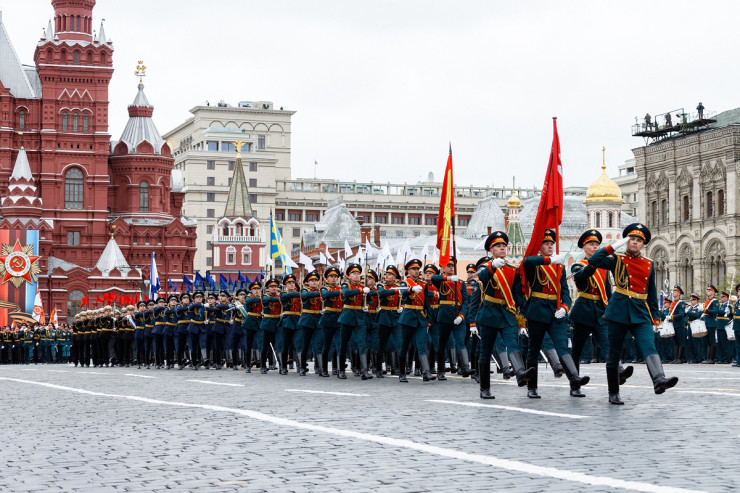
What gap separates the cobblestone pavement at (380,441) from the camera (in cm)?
743

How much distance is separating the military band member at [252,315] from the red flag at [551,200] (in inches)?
386

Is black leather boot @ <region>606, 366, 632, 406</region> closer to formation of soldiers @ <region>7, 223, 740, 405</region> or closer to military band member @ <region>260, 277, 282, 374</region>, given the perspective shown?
formation of soldiers @ <region>7, 223, 740, 405</region>

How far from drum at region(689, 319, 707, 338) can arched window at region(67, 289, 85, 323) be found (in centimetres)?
5858

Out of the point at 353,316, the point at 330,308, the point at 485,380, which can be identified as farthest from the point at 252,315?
the point at 485,380

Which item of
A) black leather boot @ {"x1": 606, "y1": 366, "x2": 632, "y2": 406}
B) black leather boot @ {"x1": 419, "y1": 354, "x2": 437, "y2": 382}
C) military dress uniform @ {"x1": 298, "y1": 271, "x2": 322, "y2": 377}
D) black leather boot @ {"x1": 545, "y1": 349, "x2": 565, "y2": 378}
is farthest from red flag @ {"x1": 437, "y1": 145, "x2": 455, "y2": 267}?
black leather boot @ {"x1": 606, "y1": 366, "x2": 632, "y2": 406}

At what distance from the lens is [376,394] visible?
14617mm

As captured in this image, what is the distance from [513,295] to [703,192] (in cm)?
6419

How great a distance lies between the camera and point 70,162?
82.8 metres

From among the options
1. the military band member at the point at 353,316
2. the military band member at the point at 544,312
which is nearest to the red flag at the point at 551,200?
the military band member at the point at 544,312

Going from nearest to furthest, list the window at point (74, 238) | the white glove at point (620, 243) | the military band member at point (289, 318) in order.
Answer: the white glove at point (620, 243) < the military band member at point (289, 318) < the window at point (74, 238)

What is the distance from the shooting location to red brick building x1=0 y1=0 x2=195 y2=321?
8012cm

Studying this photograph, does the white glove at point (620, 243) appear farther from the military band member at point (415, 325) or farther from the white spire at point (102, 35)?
the white spire at point (102, 35)

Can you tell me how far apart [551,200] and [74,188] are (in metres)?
72.7

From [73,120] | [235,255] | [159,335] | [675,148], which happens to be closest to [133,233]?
[73,120]
